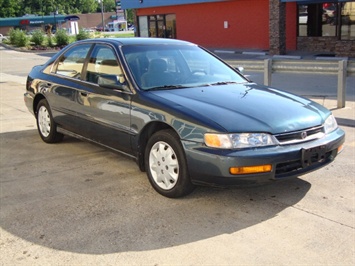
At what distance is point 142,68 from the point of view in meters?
4.89

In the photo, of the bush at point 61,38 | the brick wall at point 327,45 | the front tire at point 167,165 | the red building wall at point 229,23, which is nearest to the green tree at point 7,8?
the bush at point 61,38

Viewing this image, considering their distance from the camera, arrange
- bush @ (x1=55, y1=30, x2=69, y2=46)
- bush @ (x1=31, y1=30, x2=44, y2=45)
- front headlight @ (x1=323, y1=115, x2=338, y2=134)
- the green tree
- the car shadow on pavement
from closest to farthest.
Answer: the car shadow on pavement → front headlight @ (x1=323, y1=115, x2=338, y2=134) → bush @ (x1=55, y1=30, x2=69, y2=46) → bush @ (x1=31, y1=30, x2=44, y2=45) → the green tree

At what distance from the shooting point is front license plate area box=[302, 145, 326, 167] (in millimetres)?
3941

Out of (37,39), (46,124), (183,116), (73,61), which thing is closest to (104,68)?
(73,61)

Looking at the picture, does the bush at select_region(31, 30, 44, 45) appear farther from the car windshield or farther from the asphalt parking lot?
the car windshield

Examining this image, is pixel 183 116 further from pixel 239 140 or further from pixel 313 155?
Result: pixel 313 155

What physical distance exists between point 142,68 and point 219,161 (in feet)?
5.42

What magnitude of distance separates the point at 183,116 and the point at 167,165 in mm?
516

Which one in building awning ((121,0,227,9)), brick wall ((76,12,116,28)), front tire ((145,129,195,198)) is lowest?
front tire ((145,129,195,198))

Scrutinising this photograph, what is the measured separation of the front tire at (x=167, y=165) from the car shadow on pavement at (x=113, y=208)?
5.0 inches

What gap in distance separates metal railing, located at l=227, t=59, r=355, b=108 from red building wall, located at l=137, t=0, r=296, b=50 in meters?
14.5

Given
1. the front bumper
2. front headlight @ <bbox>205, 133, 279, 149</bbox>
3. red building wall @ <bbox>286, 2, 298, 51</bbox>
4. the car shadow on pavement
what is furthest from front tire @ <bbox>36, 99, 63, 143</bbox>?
red building wall @ <bbox>286, 2, 298, 51</bbox>

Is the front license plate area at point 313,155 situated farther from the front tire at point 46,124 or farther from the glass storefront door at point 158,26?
the glass storefront door at point 158,26

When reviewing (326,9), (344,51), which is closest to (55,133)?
(344,51)
